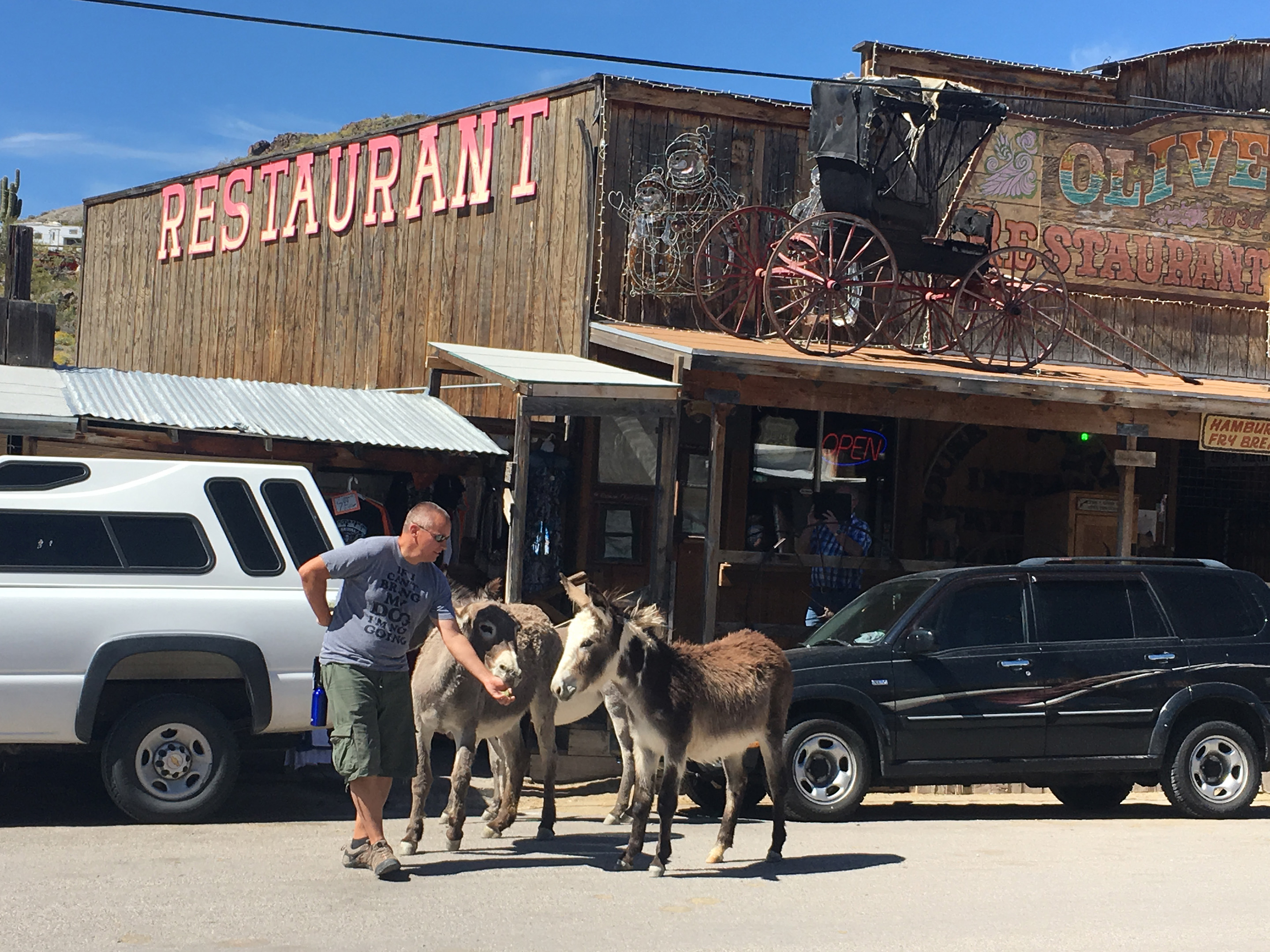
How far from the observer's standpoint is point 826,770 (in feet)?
35.1

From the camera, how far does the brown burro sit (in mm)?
7852

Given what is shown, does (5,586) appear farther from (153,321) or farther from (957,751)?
(153,321)

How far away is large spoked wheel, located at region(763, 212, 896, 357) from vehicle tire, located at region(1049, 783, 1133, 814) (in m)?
4.63

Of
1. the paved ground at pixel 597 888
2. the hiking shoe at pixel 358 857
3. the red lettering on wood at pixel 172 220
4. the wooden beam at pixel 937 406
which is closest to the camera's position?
the paved ground at pixel 597 888

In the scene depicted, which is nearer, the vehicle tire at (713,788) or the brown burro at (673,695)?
the brown burro at (673,695)

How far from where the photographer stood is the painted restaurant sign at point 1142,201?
17.7 meters

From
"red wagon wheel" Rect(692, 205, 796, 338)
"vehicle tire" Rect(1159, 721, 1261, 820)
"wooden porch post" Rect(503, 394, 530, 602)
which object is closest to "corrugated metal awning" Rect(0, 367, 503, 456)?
"wooden porch post" Rect(503, 394, 530, 602)

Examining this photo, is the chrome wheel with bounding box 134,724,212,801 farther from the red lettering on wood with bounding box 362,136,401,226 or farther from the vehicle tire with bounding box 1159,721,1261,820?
the red lettering on wood with bounding box 362,136,401,226

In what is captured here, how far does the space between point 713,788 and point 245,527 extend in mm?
4022

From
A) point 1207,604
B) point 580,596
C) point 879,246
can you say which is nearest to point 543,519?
point 879,246

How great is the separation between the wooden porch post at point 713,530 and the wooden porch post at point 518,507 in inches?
71.4

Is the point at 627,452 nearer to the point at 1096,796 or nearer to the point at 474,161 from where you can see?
the point at 474,161

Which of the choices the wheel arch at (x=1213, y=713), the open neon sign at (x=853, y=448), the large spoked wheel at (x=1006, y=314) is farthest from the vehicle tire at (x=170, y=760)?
the open neon sign at (x=853, y=448)

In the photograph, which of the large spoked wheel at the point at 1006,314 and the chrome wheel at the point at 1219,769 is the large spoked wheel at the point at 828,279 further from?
the chrome wheel at the point at 1219,769
